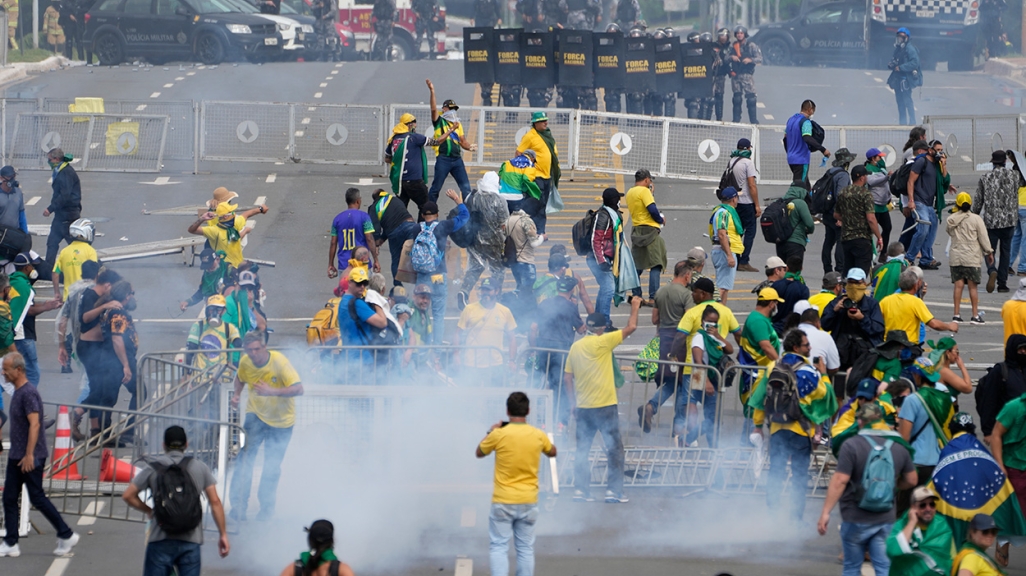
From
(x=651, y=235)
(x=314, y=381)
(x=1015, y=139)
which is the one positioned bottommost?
(x=314, y=381)

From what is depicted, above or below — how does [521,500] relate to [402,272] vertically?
below

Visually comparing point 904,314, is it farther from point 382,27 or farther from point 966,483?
point 382,27

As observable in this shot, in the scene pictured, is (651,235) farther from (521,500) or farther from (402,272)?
(521,500)

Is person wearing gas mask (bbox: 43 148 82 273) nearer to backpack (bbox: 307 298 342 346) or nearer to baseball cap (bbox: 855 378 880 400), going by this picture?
backpack (bbox: 307 298 342 346)

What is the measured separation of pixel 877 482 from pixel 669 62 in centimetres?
1858

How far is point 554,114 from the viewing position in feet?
79.5

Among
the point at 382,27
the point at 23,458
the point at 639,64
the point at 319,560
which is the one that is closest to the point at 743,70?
the point at 639,64

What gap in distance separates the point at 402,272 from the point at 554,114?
9980 mm

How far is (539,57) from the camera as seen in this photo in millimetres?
27125

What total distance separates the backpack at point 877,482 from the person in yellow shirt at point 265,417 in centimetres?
409

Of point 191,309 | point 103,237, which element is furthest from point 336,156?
point 191,309

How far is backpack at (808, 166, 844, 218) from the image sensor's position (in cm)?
1691

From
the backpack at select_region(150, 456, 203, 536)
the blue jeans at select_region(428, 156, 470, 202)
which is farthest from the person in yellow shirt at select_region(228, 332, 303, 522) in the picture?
the blue jeans at select_region(428, 156, 470, 202)

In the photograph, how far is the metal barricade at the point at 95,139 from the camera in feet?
78.8
